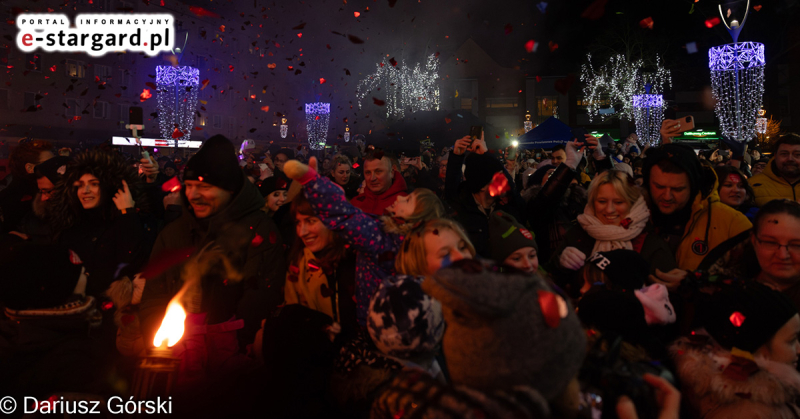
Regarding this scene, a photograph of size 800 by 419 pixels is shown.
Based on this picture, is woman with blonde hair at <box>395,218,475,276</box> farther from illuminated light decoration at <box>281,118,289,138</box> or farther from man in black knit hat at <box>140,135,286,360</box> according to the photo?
illuminated light decoration at <box>281,118,289,138</box>

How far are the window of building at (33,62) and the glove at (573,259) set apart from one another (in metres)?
43.2

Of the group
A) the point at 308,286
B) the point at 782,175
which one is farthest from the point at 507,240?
the point at 782,175

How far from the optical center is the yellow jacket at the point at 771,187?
17.4ft

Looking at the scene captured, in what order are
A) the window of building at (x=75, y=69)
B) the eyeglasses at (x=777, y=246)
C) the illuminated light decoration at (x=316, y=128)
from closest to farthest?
the eyeglasses at (x=777, y=246), the window of building at (x=75, y=69), the illuminated light decoration at (x=316, y=128)

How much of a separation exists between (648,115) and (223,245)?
40591 mm

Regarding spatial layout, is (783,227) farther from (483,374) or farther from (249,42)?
(249,42)

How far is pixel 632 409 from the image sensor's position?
165 centimetres

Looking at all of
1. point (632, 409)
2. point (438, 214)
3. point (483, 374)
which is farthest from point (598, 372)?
point (438, 214)

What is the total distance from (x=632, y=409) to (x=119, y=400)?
9.73 ft

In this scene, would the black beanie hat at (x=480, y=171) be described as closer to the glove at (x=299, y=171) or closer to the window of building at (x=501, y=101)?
the glove at (x=299, y=171)

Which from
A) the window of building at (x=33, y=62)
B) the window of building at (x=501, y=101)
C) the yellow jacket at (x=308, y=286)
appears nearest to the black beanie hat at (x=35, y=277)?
the yellow jacket at (x=308, y=286)

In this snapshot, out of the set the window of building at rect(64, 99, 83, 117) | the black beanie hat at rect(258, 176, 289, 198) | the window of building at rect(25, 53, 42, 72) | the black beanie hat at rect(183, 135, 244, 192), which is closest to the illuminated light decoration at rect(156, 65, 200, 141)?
the window of building at rect(64, 99, 83, 117)

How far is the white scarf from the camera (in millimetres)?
3586

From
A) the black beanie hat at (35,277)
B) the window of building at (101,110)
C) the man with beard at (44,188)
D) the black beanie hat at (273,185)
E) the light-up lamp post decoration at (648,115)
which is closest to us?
the black beanie hat at (35,277)
